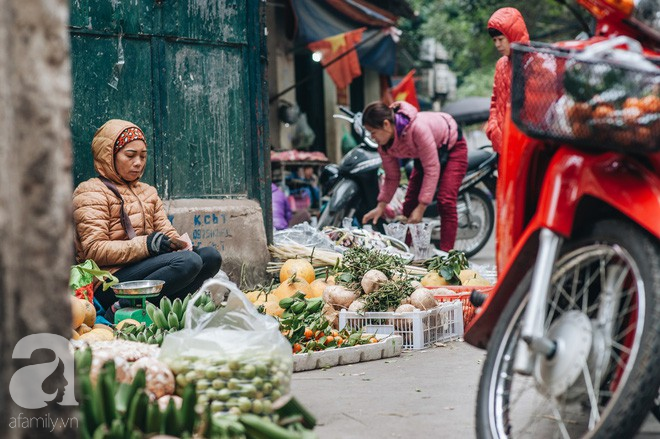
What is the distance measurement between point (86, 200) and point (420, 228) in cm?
355

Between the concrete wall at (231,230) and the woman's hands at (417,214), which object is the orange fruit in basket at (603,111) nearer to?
the concrete wall at (231,230)

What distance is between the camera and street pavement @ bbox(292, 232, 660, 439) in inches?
148

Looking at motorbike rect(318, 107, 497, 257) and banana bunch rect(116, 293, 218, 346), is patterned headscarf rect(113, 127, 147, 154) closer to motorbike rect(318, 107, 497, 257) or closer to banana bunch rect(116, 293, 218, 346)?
banana bunch rect(116, 293, 218, 346)

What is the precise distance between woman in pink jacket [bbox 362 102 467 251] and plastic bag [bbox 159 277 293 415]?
197 inches

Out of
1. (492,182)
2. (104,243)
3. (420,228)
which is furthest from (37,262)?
(492,182)

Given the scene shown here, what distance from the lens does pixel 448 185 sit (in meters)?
9.04

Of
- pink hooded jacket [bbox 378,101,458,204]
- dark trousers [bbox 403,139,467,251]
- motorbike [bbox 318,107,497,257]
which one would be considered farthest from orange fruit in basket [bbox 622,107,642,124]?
motorbike [bbox 318,107,497,257]

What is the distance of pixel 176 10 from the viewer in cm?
743

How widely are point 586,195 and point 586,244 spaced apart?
155 mm

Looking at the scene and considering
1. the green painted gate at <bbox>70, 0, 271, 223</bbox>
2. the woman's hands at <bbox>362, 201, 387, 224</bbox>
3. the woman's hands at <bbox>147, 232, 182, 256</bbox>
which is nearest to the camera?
the woman's hands at <bbox>147, 232, 182, 256</bbox>

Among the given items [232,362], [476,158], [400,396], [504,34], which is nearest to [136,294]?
[400,396]

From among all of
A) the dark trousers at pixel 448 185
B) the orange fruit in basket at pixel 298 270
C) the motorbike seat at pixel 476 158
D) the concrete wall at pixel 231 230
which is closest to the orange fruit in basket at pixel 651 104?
the orange fruit in basket at pixel 298 270

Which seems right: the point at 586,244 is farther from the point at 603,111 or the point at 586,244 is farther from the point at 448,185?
the point at 448,185

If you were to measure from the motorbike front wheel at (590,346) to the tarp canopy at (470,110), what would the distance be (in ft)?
66.7
